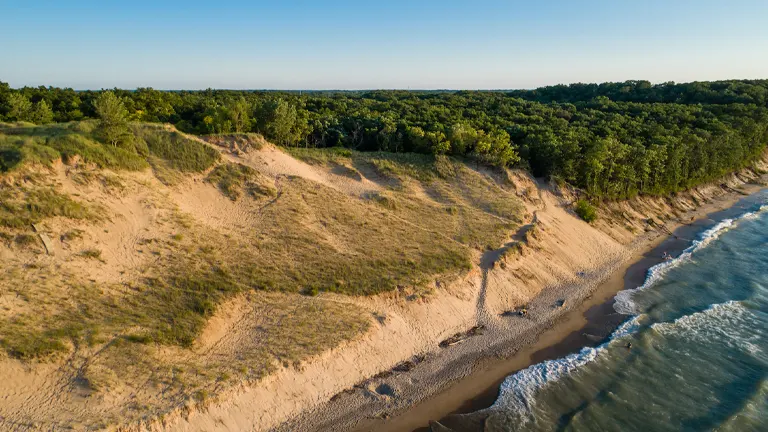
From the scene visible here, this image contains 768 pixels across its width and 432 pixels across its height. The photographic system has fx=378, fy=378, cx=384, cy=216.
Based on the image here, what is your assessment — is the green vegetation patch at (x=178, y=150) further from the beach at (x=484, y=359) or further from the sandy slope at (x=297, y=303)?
the beach at (x=484, y=359)

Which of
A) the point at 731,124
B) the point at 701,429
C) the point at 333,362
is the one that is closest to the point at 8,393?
the point at 333,362

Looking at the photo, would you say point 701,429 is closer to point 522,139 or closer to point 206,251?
point 206,251

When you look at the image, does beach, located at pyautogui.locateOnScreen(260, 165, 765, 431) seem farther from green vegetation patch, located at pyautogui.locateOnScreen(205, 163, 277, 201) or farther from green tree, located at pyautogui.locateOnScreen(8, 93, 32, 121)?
green tree, located at pyautogui.locateOnScreen(8, 93, 32, 121)

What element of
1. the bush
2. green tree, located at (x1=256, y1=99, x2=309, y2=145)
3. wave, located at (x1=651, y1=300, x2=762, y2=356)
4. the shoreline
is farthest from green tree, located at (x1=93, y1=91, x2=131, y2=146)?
the bush

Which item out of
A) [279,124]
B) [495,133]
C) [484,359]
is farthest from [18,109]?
[495,133]

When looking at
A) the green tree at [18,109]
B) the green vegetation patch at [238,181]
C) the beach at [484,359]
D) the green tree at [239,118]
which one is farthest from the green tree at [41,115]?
the beach at [484,359]

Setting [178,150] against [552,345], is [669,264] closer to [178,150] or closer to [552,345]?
[552,345]
